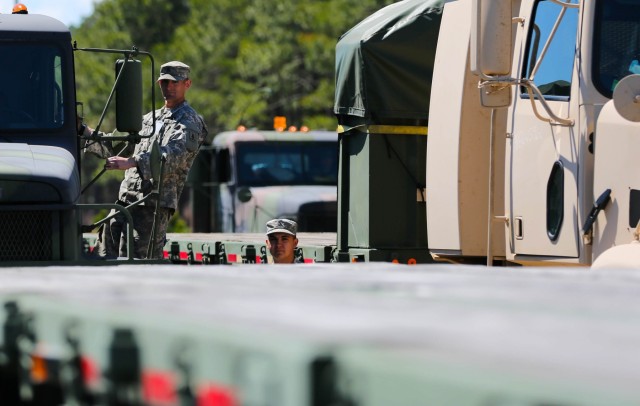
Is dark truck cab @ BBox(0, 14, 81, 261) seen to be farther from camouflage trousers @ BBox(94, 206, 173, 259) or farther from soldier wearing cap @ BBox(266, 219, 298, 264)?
soldier wearing cap @ BBox(266, 219, 298, 264)

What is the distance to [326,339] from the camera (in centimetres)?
203

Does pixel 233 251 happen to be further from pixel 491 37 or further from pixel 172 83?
pixel 491 37

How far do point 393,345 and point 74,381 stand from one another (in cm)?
98

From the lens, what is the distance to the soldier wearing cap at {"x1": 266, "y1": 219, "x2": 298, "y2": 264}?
10172 millimetres

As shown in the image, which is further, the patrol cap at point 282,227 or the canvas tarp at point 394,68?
the canvas tarp at point 394,68

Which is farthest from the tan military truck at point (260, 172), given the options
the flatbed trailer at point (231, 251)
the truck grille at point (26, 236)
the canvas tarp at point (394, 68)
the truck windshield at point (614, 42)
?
the truck windshield at point (614, 42)

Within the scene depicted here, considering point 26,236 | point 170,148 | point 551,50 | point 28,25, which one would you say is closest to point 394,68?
point 170,148

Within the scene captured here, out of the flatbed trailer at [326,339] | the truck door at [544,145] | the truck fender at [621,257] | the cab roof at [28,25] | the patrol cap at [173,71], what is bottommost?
the truck fender at [621,257]

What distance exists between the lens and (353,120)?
1105cm

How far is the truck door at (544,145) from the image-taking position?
753cm

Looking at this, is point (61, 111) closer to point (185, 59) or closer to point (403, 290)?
point (403, 290)

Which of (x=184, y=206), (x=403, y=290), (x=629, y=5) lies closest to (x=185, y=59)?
(x=184, y=206)

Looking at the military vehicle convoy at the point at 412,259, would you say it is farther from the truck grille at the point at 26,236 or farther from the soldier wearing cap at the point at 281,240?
the soldier wearing cap at the point at 281,240

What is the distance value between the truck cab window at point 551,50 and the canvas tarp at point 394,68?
2.87 metres
